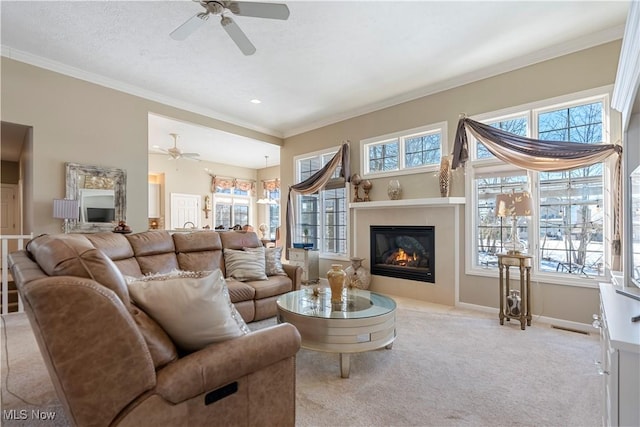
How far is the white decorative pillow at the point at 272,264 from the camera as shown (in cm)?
390

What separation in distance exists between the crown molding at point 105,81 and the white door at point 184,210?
143 inches

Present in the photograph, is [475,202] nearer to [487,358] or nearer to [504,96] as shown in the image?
[504,96]

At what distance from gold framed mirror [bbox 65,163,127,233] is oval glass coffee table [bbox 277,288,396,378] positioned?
10.3 ft

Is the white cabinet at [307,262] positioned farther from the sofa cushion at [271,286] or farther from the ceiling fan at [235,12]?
the ceiling fan at [235,12]

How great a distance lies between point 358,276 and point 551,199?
280cm

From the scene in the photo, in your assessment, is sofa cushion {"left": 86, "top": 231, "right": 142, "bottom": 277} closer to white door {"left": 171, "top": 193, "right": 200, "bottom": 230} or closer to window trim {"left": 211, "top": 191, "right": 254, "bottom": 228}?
white door {"left": 171, "top": 193, "right": 200, "bottom": 230}

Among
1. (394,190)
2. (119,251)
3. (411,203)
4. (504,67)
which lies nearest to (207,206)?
(394,190)

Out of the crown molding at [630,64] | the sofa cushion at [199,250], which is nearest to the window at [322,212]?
the sofa cushion at [199,250]

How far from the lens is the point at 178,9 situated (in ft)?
9.41

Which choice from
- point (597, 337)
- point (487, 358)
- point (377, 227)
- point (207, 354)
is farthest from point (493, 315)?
point (207, 354)

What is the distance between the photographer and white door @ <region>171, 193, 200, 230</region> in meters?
8.38

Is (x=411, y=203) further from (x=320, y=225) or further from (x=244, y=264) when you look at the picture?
(x=244, y=264)

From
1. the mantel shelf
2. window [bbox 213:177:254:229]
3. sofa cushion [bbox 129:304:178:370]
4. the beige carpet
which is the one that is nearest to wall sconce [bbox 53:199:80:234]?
the beige carpet

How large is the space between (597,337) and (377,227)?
2.93m
